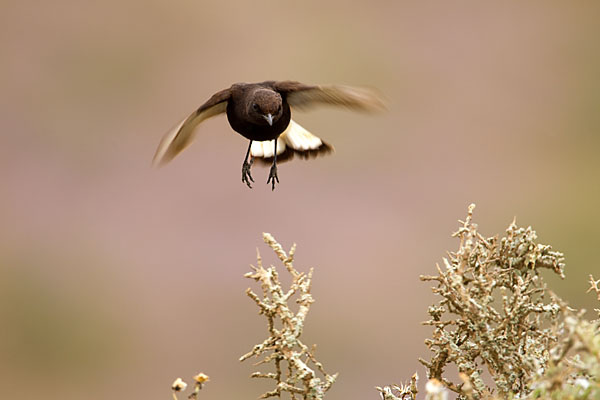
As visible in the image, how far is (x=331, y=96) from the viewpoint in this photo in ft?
4.18

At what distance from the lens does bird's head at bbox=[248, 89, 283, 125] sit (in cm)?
121

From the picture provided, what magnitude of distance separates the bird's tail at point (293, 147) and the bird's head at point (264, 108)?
33 centimetres

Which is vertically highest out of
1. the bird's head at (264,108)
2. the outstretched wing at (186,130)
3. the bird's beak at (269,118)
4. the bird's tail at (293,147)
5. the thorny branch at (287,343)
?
the bird's tail at (293,147)

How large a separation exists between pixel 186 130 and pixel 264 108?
0.86 feet

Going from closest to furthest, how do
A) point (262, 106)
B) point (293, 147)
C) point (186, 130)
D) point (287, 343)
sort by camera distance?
point (287, 343), point (262, 106), point (186, 130), point (293, 147)

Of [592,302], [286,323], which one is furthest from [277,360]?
[592,302]

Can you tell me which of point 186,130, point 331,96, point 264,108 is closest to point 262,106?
point 264,108

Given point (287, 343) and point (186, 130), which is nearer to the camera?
point (287, 343)

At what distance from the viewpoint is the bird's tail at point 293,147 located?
1.57m

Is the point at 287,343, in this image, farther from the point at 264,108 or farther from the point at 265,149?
the point at 265,149

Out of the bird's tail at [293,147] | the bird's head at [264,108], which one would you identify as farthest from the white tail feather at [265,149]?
the bird's head at [264,108]

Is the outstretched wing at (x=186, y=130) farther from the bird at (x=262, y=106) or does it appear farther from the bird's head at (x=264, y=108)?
the bird's head at (x=264, y=108)

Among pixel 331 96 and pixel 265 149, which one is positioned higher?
pixel 265 149

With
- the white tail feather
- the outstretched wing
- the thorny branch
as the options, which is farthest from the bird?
the thorny branch
